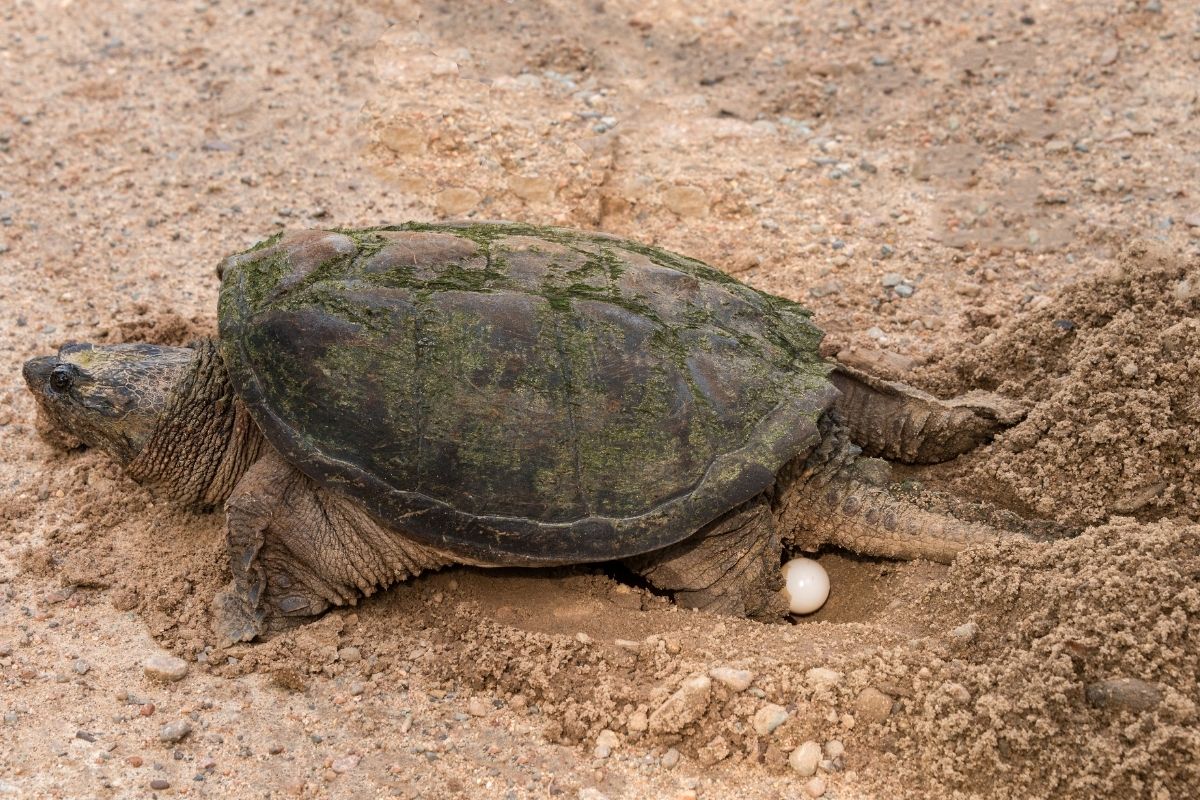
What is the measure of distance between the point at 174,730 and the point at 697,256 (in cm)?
348

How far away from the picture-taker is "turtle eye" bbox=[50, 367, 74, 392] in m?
3.79

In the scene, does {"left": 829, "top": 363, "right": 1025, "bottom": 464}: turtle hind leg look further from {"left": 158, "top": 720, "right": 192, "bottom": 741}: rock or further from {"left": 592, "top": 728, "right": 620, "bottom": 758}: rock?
{"left": 158, "top": 720, "right": 192, "bottom": 741}: rock

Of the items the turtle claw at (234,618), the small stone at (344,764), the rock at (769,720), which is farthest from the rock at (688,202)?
the small stone at (344,764)

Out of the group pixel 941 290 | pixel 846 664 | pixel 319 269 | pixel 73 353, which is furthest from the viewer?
pixel 941 290

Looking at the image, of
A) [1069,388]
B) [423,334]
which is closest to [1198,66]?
[1069,388]

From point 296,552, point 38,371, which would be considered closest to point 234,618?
point 296,552

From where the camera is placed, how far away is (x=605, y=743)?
3.00 meters

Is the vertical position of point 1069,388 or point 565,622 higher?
point 1069,388

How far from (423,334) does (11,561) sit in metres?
1.82

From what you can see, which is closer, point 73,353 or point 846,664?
point 846,664

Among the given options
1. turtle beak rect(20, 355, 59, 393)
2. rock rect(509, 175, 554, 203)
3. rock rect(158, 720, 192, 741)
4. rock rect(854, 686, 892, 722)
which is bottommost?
rock rect(158, 720, 192, 741)

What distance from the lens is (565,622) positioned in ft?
11.5

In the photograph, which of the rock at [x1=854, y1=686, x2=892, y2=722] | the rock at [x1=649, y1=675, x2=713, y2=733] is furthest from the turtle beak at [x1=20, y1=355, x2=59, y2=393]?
the rock at [x1=854, y1=686, x2=892, y2=722]

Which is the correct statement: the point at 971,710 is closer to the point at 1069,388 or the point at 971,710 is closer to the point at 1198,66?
the point at 1069,388
